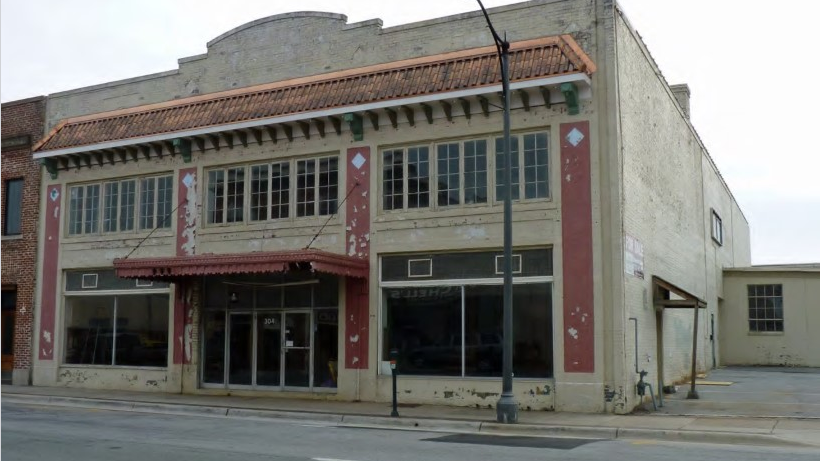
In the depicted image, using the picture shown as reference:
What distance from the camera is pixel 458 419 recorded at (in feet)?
48.3

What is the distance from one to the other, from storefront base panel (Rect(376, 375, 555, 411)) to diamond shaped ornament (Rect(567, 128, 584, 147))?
4.87m

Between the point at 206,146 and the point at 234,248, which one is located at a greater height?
the point at 206,146

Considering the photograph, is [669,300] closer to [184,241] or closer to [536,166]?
[536,166]

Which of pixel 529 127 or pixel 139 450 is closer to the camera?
pixel 139 450

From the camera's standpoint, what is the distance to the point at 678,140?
2434cm

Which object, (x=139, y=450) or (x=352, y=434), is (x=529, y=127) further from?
(x=139, y=450)

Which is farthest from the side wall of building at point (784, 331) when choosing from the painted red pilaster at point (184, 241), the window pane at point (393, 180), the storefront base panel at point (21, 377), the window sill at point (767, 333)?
the storefront base panel at point (21, 377)

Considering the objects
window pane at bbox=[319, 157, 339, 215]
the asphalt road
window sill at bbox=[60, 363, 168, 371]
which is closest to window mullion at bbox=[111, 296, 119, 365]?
window sill at bbox=[60, 363, 168, 371]

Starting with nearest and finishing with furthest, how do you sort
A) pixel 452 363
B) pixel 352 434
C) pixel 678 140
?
pixel 352 434, pixel 452 363, pixel 678 140

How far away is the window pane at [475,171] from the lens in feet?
57.2

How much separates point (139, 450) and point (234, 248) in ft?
32.2

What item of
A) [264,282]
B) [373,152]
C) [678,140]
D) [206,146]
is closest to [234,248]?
[264,282]

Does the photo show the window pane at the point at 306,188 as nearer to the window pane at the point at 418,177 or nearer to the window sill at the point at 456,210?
the window sill at the point at 456,210

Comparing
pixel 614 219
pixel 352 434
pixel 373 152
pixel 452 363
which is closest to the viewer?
pixel 352 434
